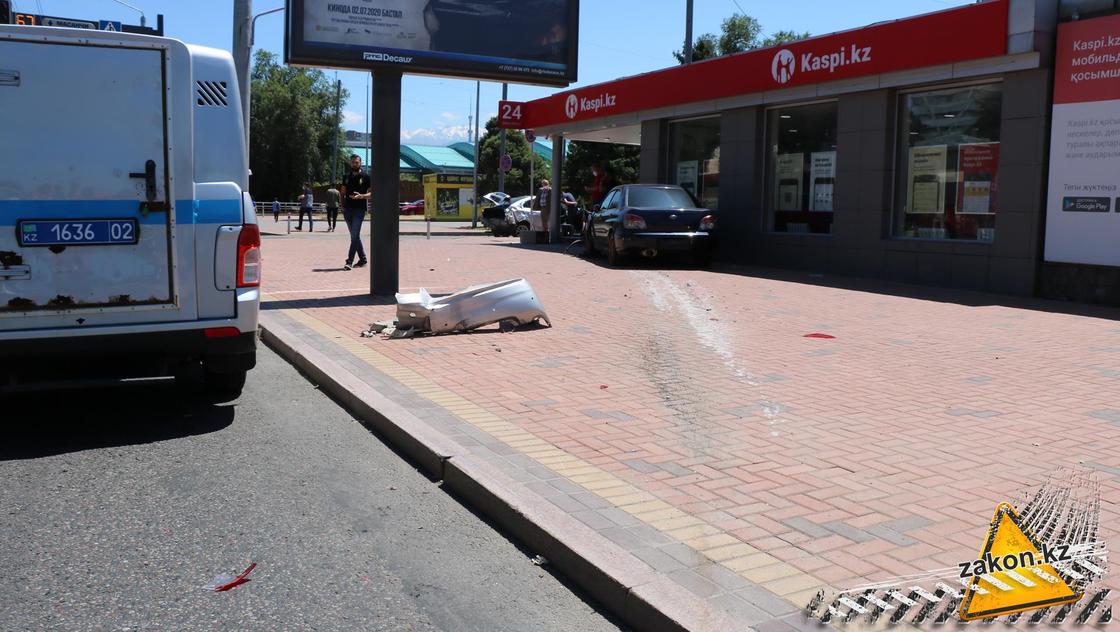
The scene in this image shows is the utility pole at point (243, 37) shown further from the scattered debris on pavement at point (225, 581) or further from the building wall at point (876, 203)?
the scattered debris on pavement at point (225, 581)

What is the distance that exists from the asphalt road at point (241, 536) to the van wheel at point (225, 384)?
327mm

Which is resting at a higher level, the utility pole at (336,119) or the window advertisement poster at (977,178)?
the utility pole at (336,119)

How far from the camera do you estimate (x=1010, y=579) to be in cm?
352

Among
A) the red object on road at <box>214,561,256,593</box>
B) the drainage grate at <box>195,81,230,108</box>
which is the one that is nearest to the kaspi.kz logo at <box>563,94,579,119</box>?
the drainage grate at <box>195,81,230,108</box>

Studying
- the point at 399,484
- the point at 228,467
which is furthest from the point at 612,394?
the point at 228,467

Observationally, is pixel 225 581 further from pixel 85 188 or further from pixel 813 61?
pixel 813 61

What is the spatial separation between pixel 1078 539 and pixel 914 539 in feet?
2.07

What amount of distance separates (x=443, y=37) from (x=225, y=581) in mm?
9770

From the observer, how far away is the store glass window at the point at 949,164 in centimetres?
1405

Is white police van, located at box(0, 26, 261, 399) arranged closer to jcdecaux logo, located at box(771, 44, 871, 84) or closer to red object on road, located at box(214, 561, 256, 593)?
red object on road, located at box(214, 561, 256, 593)

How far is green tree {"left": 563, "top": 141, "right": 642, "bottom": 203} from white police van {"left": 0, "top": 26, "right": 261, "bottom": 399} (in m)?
52.0

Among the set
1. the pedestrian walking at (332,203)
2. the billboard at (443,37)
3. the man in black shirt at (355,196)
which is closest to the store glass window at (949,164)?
the billboard at (443,37)

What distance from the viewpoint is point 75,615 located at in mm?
3518

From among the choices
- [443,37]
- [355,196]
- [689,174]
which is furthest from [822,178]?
[355,196]
